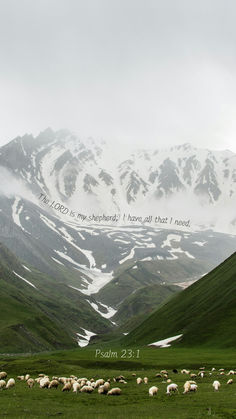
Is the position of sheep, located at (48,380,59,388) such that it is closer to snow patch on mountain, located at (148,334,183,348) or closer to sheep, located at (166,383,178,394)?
sheep, located at (166,383,178,394)

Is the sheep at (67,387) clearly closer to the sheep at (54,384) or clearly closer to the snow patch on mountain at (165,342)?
the sheep at (54,384)

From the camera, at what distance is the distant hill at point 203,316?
10975cm

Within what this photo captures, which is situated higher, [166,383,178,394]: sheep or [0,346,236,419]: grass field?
[166,383,178,394]: sheep

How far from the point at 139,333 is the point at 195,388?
405 ft

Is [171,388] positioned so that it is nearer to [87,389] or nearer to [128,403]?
[128,403]

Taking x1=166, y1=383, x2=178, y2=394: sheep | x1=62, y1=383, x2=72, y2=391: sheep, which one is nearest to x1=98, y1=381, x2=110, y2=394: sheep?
x1=62, y1=383, x2=72, y2=391: sheep

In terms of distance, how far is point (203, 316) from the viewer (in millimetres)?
123875

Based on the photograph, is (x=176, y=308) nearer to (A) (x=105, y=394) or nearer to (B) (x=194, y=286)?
(B) (x=194, y=286)

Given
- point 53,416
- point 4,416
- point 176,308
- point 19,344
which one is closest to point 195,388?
point 53,416

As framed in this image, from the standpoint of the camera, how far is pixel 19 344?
18750 cm

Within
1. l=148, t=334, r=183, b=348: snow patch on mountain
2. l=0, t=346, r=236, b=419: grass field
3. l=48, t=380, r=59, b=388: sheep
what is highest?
l=148, t=334, r=183, b=348: snow patch on mountain

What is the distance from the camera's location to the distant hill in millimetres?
109750

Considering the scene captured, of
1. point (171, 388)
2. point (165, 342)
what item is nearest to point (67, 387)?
point (171, 388)

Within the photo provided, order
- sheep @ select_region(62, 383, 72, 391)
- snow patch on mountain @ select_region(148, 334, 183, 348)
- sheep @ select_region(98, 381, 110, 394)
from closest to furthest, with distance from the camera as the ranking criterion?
1. sheep @ select_region(98, 381, 110, 394)
2. sheep @ select_region(62, 383, 72, 391)
3. snow patch on mountain @ select_region(148, 334, 183, 348)
